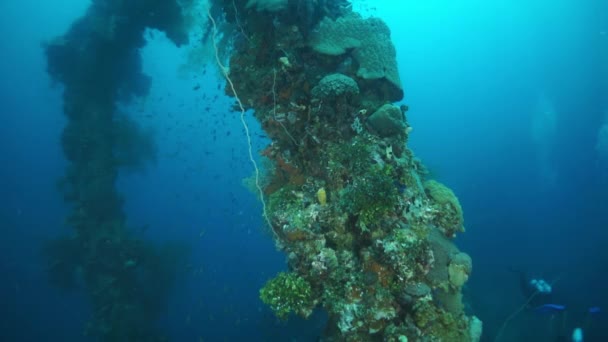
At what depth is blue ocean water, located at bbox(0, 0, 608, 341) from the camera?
86.3 ft

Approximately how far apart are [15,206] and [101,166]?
75.7 meters

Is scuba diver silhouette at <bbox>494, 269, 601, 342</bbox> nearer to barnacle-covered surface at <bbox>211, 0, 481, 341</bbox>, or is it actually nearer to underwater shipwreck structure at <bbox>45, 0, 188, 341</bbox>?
barnacle-covered surface at <bbox>211, 0, 481, 341</bbox>

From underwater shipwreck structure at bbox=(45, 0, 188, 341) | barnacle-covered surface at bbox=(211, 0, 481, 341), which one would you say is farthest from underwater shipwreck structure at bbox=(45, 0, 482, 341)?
underwater shipwreck structure at bbox=(45, 0, 188, 341)

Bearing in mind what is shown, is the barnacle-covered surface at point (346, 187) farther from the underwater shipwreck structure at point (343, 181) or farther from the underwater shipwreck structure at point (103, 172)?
the underwater shipwreck structure at point (103, 172)

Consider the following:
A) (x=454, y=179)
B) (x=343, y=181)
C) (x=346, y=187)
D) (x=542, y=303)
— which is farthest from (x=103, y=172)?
(x=454, y=179)

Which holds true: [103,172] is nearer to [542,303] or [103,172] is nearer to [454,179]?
[542,303]

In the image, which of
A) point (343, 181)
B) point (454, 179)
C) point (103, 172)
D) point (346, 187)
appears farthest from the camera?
point (454, 179)

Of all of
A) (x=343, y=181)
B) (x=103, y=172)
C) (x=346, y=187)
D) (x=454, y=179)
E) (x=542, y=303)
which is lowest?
(x=542, y=303)

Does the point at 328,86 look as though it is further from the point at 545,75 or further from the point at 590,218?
the point at 545,75

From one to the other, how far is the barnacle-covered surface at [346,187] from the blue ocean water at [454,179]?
1.88m

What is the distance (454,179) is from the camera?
55000 mm

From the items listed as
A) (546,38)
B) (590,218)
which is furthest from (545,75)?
(590,218)

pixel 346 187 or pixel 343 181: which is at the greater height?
pixel 343 181

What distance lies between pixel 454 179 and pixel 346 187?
53.9m
